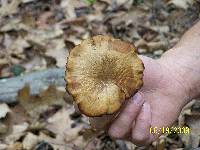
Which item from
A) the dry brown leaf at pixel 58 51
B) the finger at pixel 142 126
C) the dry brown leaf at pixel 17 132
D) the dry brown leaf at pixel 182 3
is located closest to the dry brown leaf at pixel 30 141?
the dry brown leaf at pixel 17 132

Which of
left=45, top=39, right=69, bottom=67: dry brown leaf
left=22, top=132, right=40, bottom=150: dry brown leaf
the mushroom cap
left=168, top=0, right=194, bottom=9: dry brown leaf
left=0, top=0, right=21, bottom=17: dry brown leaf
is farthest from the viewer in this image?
left=0, top=0, right=21, bottom=17: dry brown leaf

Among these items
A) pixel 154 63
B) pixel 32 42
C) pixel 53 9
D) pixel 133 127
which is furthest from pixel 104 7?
pixel 133 127

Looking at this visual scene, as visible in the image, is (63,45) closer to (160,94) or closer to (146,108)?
(160,94)

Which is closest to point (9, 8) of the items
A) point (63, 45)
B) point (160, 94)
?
point (63, 45)

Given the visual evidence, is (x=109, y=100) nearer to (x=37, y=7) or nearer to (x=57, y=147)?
(x=57, y=147)

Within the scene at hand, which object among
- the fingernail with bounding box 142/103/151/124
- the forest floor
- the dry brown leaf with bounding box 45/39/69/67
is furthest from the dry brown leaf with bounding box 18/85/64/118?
the fingernail with bounding box 142/103/151/124

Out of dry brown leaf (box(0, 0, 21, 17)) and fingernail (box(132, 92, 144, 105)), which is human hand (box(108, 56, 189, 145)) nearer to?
fingernail (box(132, 92, 144, 105))
